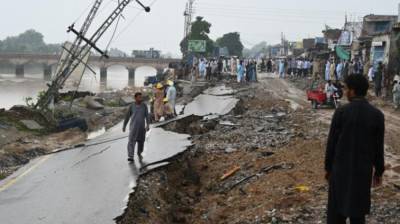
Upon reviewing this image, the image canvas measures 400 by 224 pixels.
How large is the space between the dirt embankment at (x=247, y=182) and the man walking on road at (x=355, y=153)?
1.87 meters

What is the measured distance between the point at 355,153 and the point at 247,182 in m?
5.02

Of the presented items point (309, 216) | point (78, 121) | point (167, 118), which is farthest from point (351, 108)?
point (78, 121)

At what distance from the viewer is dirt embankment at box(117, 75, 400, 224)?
6.89 meters

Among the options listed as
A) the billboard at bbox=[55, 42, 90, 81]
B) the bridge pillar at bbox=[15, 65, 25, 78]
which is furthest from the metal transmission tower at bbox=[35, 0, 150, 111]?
the bridge pillar at bbox=[15, 65, 25, 78]

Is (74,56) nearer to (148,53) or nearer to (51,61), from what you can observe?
(51,61)

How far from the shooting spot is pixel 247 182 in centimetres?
925

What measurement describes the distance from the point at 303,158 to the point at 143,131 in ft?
11.1

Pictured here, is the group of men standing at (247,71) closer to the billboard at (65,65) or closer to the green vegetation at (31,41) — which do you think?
the billboard at (65,65)

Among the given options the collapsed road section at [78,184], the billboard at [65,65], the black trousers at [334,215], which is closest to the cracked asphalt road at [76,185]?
the collapsed road section at [78,184]

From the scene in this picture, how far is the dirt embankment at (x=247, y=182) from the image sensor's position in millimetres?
6895

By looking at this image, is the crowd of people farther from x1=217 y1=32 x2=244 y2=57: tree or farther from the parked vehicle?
x1=217 y1=32 x2=244 y2=57: tree

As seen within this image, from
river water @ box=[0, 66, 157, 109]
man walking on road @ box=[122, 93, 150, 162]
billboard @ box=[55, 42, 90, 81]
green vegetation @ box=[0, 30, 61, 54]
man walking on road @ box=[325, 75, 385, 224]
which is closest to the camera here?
man walking on road @ box=[325, 75, 385, 224]

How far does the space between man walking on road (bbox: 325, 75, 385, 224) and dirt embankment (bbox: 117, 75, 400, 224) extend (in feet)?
6.15

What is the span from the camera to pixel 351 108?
171 inches
